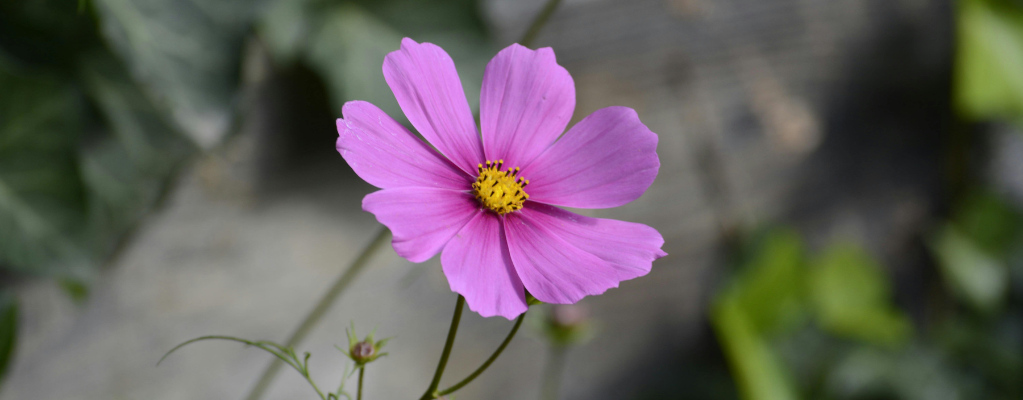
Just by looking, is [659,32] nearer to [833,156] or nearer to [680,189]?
[680,189]

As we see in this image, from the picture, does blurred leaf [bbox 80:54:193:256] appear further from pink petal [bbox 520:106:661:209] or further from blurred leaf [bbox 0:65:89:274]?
pink petal [bbox 520:106:661:209]

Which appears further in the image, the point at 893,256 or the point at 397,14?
the point at 893,256

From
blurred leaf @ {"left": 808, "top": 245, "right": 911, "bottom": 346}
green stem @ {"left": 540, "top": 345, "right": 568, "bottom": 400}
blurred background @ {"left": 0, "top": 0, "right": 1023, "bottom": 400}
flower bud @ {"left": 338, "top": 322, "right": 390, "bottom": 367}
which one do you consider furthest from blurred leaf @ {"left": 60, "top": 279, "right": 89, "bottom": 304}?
blurred leaf @ {"left": 808, "top": 245, "right": 911, "bottom": 346}

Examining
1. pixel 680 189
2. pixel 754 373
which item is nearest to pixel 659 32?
pixel 680 189

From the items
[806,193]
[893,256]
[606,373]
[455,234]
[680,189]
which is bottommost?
[455,234]

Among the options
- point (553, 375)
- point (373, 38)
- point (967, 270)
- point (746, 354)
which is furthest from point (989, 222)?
point (373, 38)

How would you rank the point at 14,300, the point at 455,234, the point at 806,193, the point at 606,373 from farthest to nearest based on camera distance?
1. the point at 806,193
2. the point at 606,373
3. the point at 14,300
4. the point at 455,234

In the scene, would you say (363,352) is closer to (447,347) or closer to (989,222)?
(447,347)

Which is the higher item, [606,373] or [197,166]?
[606,373]
